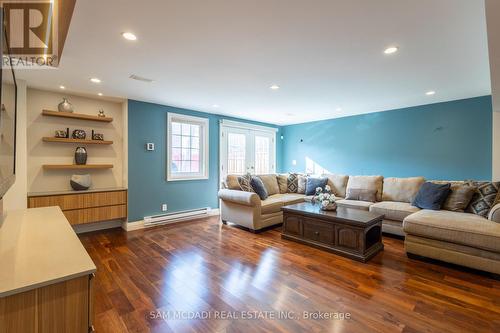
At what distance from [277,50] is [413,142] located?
3.81 metres

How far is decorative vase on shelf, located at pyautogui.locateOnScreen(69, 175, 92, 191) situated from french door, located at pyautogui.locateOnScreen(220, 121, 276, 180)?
260cm

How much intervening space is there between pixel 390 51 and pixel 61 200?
15.4 ft

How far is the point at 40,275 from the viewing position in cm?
96

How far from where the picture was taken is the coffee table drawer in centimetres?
318

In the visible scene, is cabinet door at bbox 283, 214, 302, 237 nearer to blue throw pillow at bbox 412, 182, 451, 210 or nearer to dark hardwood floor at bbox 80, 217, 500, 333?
dark hardwood floor at bbox 80, 217, 500, 333

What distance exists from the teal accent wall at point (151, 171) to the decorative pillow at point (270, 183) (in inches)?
55.7

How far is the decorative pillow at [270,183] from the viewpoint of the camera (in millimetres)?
5013

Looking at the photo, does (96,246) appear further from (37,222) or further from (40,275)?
(40,275)

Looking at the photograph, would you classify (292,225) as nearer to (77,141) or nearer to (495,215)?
(495,215)

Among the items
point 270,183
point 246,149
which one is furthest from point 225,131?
point 270,183

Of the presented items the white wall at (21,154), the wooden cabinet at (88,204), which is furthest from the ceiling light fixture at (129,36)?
the wooden cabinet at (88,204)

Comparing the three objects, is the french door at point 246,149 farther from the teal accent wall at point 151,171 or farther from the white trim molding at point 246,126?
the teal accent wall at point 151,171

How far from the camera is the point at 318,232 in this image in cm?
331
